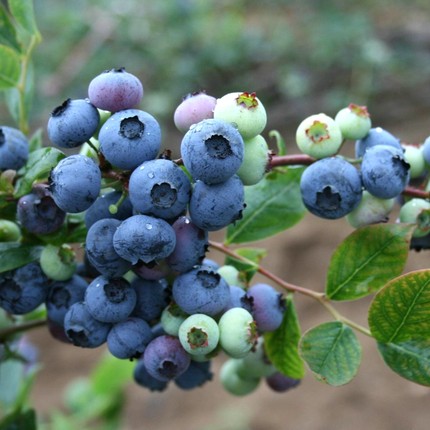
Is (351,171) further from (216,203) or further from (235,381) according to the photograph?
(235,381)

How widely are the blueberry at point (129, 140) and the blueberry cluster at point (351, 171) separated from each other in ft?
0.75

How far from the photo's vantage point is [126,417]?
373cm

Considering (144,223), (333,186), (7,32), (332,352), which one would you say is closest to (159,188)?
(144,223)

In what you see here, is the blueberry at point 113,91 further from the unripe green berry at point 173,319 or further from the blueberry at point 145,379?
the blueberry at point 145,379

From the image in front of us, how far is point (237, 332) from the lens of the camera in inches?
32.7

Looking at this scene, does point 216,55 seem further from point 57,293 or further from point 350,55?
point 57,293

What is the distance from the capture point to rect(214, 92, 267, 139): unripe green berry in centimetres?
78

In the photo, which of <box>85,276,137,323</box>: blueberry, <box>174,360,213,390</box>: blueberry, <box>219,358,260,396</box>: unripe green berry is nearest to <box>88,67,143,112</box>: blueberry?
<box>85,276,137,323</box>: blueberry

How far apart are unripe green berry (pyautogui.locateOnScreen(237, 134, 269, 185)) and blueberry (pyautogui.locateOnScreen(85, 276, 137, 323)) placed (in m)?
0.21

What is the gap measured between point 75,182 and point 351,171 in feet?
1.19

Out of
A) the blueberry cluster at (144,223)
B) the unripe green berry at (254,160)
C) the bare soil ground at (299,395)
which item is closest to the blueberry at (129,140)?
the blueberry cluster at (144,223)

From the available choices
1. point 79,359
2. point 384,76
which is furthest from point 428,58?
point 79,359

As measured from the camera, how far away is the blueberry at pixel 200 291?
2.69 feet

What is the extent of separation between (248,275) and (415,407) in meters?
2.48
